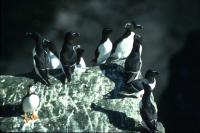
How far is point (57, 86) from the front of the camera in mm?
19594

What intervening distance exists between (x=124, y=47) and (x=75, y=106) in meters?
2.33

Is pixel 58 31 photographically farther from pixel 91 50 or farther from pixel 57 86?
pixel 57 86

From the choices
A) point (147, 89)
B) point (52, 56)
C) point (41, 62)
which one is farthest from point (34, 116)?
point (147, 89)

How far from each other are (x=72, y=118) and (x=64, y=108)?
350mm

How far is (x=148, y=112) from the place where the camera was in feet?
61.2

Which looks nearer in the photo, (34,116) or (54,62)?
(34,116)

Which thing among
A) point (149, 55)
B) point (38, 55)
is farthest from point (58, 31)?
point (38, 55)

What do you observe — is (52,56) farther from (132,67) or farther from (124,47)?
(132,67)

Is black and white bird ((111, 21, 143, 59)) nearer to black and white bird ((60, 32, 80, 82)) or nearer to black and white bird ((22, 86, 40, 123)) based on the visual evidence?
black and white bird ((60, 32, 80, 82))

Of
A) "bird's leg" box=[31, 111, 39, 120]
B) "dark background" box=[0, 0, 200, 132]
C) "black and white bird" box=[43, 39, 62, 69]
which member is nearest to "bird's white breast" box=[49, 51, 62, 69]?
"black and white bird" box=[43, 39, 62, 69]

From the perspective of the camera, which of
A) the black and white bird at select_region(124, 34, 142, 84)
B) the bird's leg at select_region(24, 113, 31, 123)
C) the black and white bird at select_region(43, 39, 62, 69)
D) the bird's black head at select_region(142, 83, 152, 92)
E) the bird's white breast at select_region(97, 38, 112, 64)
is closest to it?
the bird's leg at select_region(24, 113, 31, 123)

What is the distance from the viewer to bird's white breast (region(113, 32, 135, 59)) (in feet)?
67.9

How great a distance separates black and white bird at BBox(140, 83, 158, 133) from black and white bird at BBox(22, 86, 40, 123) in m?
2.17

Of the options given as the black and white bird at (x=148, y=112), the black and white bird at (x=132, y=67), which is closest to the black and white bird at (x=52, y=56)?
the black and white bird at (x=132, y=67)
